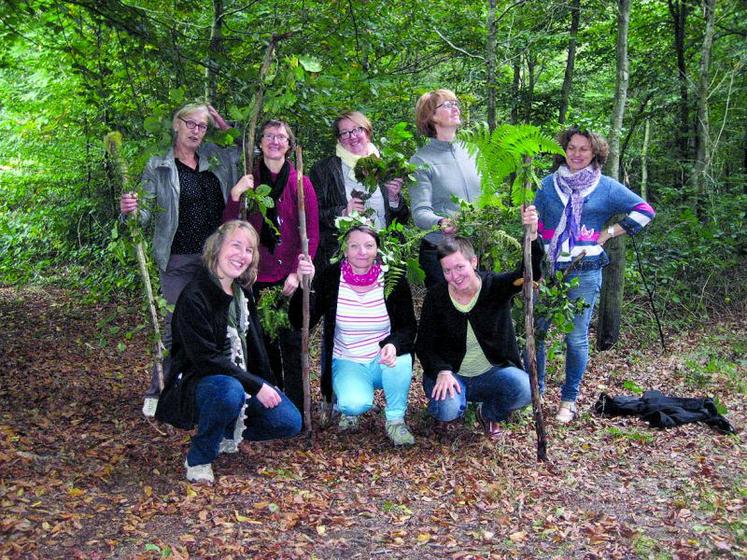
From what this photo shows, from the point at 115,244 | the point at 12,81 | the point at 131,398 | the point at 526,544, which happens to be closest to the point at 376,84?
the point at 115,244

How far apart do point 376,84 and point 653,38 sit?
6807 millimetres

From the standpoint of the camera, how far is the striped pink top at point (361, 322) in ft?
14.4

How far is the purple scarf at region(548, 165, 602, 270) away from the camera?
4.69 m

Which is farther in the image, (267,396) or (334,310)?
(334,310)

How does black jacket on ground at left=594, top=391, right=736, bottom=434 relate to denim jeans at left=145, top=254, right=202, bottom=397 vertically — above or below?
below

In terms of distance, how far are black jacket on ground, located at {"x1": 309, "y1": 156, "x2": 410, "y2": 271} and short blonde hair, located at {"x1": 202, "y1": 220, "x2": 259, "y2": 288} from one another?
2.52 feet

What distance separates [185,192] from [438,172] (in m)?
1.71

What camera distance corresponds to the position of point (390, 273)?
13.8ft

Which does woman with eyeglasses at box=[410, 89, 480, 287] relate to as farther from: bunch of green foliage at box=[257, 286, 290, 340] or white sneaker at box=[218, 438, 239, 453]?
white sneaker at box=[218, 438, 239, 453]

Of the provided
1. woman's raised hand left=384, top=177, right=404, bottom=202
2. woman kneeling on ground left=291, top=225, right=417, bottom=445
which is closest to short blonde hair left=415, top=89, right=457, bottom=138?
woman's raised hand left=384, top=177, right=404, bottom=202

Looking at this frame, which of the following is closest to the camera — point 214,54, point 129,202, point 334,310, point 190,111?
point 129,202

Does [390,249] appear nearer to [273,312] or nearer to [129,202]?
[273,312]

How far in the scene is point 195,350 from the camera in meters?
3.62

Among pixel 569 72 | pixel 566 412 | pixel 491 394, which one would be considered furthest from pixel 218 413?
pixel 569 72
